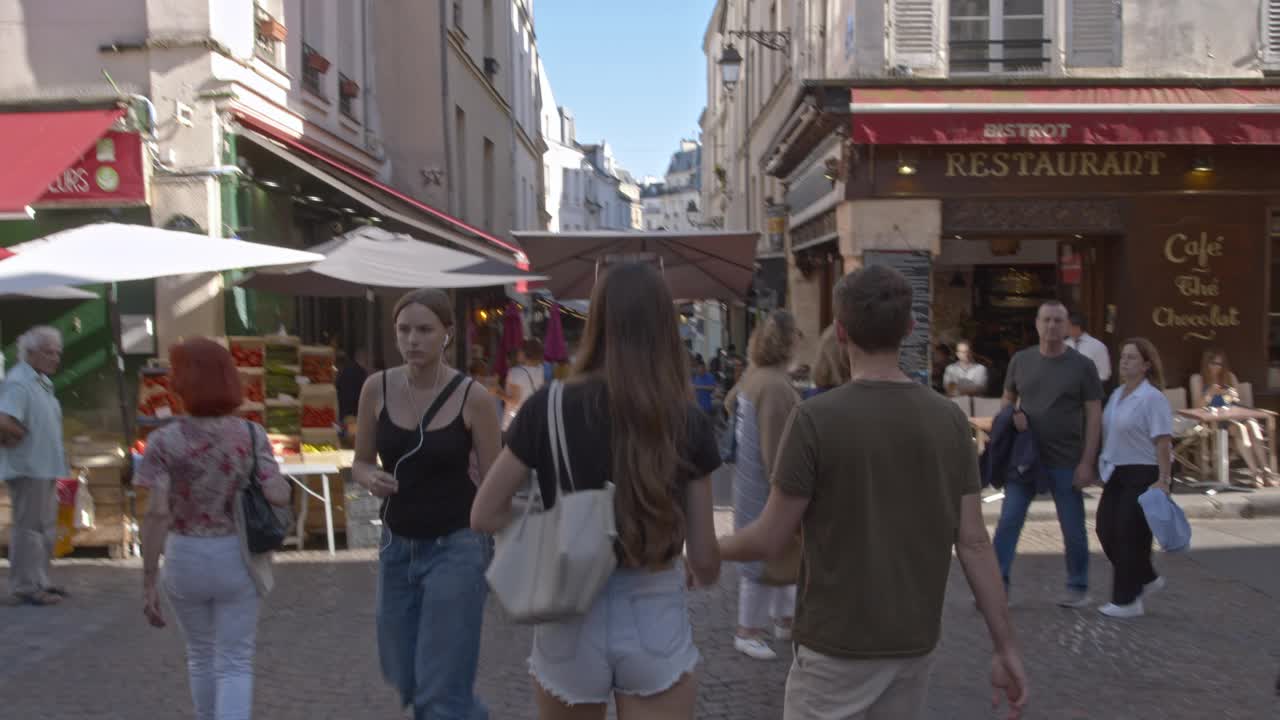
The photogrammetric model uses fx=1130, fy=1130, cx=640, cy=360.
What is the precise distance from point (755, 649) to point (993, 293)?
11.4 metres

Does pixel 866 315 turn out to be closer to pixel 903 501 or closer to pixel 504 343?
pixel 903 501

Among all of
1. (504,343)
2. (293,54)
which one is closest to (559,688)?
(293,54)

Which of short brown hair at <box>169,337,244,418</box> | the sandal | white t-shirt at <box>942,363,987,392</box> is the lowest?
the sandal

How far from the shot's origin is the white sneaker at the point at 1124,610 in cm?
646

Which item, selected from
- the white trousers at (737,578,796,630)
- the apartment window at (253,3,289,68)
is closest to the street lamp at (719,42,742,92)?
the apartment window at (253,3,289,68)

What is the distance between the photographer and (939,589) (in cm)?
273

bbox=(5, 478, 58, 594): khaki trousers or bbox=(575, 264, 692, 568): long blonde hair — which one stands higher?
bbox=(575, 264, 692, 568): long blonde hair

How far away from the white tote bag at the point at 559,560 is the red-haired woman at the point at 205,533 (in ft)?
5.23

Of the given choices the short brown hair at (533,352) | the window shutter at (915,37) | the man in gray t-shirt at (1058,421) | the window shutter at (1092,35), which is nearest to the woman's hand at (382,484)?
the man in gray t-shirt at (1058,421)

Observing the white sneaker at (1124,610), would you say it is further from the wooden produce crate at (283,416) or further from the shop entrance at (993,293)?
the shop entrance at (993,293)

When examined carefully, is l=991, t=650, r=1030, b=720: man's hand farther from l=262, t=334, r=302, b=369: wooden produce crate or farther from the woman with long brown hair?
l=262, t=334, r=302, b=369: wooden produce crate

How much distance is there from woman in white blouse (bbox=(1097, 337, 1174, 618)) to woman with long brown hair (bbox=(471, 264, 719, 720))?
4592 millimetres

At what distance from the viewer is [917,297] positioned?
43.1ft

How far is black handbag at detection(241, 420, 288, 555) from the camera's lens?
3844mm
